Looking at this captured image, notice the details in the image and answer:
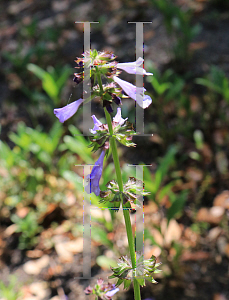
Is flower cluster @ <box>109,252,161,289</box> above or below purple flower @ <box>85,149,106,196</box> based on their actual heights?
below

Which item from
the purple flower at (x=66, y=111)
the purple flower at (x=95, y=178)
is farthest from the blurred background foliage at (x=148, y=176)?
the purple flower at (x=66, y=111)

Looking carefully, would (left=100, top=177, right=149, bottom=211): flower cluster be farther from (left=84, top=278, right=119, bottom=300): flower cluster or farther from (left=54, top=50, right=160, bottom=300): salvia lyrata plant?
(left=84, top=278, right=119, bottom=300): flower cluster

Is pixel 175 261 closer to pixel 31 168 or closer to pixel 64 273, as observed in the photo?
pixel 64 273

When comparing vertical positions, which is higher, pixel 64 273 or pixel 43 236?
pixel 43 236

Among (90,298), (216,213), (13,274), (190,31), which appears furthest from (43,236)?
(190,31)

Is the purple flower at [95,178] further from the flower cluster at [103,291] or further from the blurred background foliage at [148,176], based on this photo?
the blurred background foliage at [148,176]

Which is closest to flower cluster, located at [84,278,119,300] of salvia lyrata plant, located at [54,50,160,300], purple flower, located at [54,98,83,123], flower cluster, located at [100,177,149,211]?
salvia lyrata plant, located at [54,50,160,300]

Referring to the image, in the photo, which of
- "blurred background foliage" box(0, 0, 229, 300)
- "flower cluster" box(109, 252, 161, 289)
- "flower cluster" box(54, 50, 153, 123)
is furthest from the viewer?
"blurred background foliage" box(0, 0, 229, 300)
